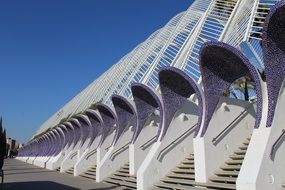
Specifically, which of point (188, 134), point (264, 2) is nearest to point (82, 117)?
point (188, 134)

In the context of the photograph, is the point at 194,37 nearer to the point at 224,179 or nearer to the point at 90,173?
the point at 90,173

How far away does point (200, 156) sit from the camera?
13695 millimetres

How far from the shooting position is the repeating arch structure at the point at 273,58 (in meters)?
10.8

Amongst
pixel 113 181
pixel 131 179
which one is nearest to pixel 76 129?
pixel 113 181

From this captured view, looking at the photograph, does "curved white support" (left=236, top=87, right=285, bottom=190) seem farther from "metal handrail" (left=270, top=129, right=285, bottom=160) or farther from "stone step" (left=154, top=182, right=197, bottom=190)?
"stone step" (left=154, top=182, right=197, bottom=190)

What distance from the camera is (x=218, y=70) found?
13617mm

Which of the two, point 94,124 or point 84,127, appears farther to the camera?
point 84,127

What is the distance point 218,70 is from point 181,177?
13.6 feet

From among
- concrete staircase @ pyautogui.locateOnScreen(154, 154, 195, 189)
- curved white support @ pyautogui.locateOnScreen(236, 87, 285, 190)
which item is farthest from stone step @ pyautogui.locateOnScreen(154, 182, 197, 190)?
curved white support @ pyautogui.locateOnScreen(236, 87, 285, 190)

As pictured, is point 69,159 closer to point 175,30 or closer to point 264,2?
point 175,30

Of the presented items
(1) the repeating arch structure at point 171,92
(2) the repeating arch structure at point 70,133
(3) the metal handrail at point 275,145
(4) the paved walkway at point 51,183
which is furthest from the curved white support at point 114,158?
(2) the repeating arch structure at point 70,133

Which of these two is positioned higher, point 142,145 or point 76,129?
point 76,129

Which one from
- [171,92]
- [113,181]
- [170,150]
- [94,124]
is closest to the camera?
[171,92]

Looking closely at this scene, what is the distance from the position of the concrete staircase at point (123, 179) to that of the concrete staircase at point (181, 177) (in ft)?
5.08
